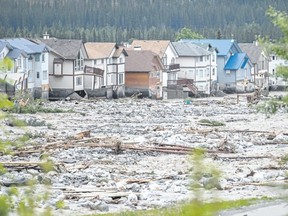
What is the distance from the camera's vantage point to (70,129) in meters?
47.4

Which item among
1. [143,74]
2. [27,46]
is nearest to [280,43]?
[27,46]

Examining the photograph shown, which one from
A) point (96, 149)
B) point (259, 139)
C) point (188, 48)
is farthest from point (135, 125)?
point (188, 48)

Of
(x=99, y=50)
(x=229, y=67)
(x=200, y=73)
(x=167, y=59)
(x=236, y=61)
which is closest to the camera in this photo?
(x=99, y=50)

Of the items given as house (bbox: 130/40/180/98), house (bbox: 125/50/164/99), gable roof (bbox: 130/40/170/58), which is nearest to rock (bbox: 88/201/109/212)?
house (bbox: 125/50/164/99)

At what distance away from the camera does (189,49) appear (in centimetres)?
10244

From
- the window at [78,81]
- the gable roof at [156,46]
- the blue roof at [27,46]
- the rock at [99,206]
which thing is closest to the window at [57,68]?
the window at [78,81]

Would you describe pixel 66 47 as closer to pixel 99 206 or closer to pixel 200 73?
pixel 200 73

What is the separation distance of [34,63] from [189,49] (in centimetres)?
2844

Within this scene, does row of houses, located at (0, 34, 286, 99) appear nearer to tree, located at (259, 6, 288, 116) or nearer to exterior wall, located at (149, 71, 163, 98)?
exterior wall, located at (149, 71, 163, 98)

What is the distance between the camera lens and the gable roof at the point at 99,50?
282 ft

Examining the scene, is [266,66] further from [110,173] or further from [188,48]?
[110,173]

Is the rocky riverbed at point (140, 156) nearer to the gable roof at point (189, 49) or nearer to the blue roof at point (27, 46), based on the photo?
the blue roof at point (27, 46)

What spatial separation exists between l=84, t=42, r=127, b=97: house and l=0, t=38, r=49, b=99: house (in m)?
5.20

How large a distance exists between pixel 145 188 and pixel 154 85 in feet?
220
